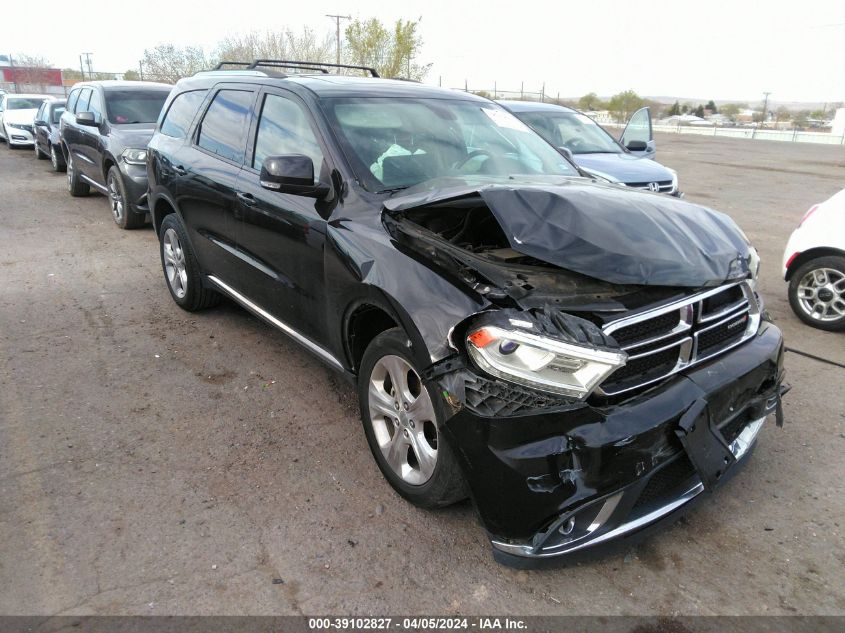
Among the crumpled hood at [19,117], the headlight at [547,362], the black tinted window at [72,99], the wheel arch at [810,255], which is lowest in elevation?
the wheel arch at [810,255]

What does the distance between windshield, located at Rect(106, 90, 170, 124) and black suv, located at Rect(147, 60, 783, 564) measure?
6.41 m

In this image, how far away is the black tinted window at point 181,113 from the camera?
16.7 feet

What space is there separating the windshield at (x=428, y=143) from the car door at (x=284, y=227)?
22 centimetres

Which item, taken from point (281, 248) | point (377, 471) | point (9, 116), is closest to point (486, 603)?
point (377, 471)

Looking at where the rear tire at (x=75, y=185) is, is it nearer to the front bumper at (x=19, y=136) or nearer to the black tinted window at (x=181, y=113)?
the black tinted window at (x=181, y=113)

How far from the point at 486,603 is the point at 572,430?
79 cm

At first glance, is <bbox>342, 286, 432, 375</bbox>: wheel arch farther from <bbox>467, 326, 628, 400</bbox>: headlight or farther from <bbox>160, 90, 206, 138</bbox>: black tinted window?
<bbox>160, 90, 206, 138</bbox>: black tinted window

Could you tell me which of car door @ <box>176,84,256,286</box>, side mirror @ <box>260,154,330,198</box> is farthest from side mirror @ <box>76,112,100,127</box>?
side mirror @ <box>260,154,330,198</box>

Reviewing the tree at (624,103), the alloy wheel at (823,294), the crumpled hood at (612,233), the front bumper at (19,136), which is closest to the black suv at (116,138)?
the crumpled hood at (612,233)

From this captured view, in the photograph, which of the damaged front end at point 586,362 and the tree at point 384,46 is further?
the tree at point 384,46

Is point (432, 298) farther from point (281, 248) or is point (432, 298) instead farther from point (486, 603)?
point (281, 248)

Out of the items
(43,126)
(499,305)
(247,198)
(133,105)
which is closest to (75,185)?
(133,105)

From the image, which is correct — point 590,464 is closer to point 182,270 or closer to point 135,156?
point 182,270

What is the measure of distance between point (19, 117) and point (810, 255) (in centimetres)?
2273
